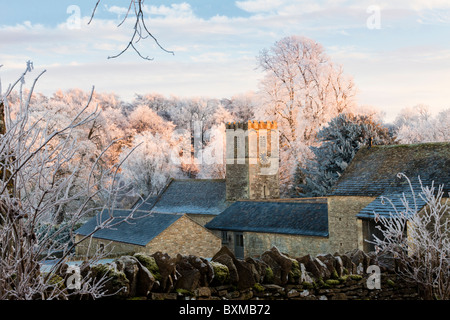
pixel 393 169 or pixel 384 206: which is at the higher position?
pixel 393 169

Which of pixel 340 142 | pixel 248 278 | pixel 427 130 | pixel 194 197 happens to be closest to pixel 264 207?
pixel 340 142

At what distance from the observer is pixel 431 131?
4509 centimetres

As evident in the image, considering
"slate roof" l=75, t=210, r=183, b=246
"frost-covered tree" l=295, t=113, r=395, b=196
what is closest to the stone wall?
"slate roof" l=75, t=210, r=183, b=246

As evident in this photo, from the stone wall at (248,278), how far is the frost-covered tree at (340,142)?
70.6 ft

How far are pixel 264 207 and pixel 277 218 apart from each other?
293 centimetres

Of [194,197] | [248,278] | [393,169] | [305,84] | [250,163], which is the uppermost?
[305,84]

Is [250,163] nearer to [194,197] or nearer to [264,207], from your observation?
[194,197]

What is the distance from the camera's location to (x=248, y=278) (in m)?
6.40

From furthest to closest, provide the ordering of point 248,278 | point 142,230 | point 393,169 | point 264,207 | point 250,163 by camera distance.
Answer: point 250,163 < point 264,207 < point 142,230 < point 393,169 < point 248,278

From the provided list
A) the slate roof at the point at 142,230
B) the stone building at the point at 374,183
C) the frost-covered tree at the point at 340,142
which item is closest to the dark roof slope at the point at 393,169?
the stone building at the point at 374,183

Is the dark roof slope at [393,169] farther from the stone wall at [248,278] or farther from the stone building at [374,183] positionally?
the stone wall at [248,278]

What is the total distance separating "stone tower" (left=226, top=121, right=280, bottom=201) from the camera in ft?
138

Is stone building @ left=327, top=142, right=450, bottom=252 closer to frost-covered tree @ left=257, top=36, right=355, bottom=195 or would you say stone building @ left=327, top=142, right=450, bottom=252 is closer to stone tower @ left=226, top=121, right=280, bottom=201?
frost-covered tree @ left=257, top=36, right=355, bottom=195
